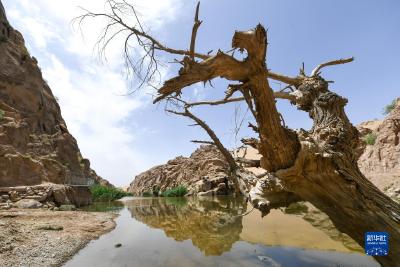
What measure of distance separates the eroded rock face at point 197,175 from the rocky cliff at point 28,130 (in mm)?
16316

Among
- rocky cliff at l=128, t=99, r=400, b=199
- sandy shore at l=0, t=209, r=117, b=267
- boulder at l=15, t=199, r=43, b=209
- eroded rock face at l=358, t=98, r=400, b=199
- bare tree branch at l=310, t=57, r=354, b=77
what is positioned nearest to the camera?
bare tree branch at l=310, t=57, r=354, b=77

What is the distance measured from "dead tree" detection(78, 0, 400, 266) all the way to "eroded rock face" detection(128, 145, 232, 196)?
26.3 m

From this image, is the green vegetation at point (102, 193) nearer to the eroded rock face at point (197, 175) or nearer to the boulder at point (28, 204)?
the eroded rock face at point (197, 175)

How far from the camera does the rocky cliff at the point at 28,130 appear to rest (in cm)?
1977

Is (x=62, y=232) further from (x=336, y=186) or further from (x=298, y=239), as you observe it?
(x=336, y=186)

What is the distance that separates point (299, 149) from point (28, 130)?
2407 centimetres

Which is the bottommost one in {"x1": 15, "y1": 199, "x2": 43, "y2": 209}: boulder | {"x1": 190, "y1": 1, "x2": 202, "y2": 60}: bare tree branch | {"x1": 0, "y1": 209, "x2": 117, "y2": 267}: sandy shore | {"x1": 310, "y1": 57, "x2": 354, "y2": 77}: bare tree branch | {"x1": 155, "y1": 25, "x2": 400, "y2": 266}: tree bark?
{"x1": 0, "y1": 209, "x2": 117, "y2": 267}: sandy shore

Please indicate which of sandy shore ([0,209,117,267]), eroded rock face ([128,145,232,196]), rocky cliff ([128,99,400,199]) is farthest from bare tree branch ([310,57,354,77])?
eroded rock face ([128,145,232,196])

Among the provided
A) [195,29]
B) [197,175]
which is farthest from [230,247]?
[197,175]

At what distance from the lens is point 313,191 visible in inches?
186

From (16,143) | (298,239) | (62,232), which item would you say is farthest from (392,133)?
(16,143)

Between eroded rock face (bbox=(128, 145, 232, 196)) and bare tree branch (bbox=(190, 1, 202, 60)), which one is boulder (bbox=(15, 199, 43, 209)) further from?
eroded rock face (bbox=(128, 145, 232, 196))

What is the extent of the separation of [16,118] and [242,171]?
74.2 ft

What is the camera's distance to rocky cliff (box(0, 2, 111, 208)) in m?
19.8
